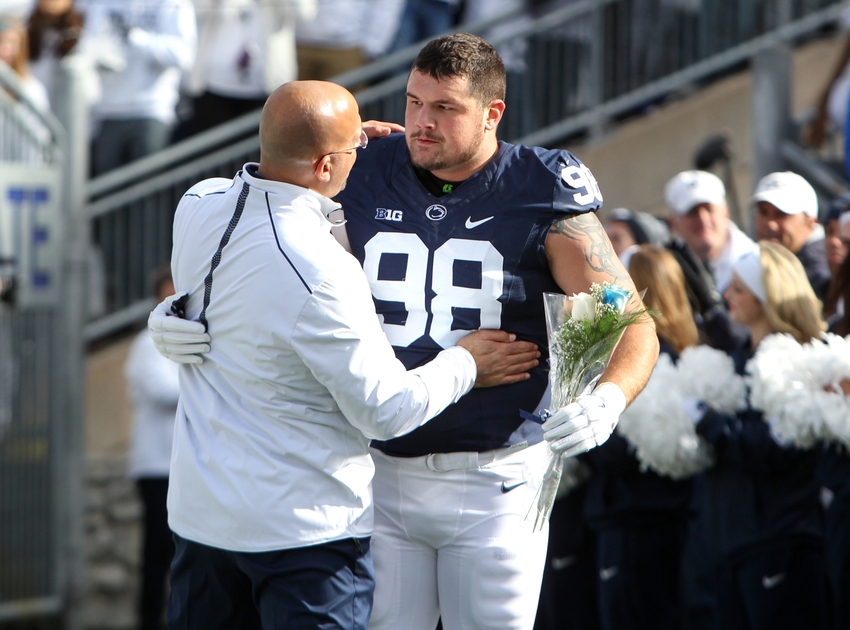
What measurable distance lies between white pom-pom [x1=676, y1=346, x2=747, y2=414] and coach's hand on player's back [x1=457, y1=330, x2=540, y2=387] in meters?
1.47

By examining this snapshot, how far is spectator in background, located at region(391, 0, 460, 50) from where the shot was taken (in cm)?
793

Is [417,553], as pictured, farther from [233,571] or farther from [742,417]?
[742,417]

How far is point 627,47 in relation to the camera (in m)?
7.77

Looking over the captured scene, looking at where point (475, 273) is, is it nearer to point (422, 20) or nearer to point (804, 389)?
point (804, 389)

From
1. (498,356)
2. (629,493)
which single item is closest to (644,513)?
(629,493)

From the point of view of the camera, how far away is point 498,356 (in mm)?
3393

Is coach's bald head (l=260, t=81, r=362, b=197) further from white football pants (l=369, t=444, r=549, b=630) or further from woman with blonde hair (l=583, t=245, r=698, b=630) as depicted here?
woman with blonde hair (l=583, t=245, r=698, b=630)

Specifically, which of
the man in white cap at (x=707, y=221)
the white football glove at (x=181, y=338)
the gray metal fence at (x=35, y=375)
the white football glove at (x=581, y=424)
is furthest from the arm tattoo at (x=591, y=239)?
the gray metal fence at (x=35, y=375)

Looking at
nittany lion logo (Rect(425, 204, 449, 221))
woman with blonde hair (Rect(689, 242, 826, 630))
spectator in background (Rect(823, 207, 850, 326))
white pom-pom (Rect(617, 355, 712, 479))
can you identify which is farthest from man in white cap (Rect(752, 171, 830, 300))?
nittany lion logo (Rect(425, 204, 449, 221))

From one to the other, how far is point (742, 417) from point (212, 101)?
456 cm

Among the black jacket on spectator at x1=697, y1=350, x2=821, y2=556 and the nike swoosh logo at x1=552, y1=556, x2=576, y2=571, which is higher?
the black jacket on spectator at x1=697, y1=350, x2=821, y2=556

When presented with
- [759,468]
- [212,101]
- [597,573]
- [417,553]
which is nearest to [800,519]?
[759,468]

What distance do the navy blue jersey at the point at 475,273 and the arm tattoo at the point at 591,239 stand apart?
3 centimetres

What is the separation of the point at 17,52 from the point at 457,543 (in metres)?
5.38
